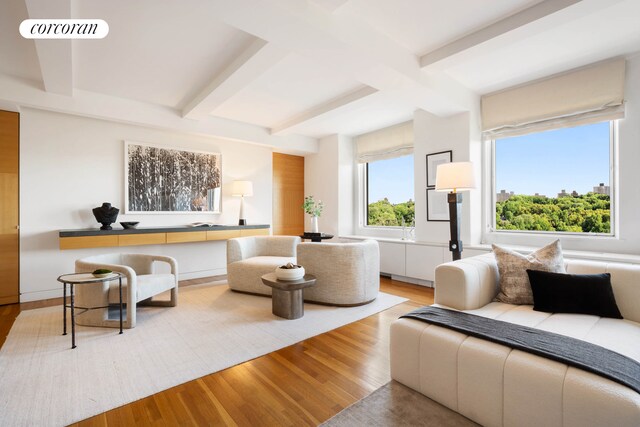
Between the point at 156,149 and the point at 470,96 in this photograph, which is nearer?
the point at 470,96

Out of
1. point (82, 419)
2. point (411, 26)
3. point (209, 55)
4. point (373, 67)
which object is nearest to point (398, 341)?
point (82, 419)

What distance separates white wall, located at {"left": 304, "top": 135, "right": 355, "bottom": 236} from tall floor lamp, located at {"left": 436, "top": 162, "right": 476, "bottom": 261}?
296 centimetres

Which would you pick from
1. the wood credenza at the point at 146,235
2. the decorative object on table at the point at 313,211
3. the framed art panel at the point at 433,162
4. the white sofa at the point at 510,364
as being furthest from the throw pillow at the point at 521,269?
the wood credenza at the point at 146,235

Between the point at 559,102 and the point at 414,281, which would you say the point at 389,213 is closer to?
the point at 414,281

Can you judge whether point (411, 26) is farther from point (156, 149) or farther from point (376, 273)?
point (156, 149)

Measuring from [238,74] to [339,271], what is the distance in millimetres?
2403

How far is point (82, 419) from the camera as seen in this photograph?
1.61m

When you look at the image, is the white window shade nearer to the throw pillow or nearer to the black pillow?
the throw pillow

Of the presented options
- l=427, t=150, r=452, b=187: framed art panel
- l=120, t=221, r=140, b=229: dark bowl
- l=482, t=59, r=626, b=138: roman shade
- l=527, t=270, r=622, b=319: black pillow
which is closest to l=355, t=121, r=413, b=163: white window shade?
l=427, t=150, r=452, b=187: framed art panel

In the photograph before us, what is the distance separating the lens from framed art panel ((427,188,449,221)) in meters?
4.34

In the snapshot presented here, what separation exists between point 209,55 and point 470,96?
3267 mm

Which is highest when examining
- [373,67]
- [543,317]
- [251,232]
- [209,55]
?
[209,55]

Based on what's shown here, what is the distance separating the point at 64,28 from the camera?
2361 millimetres

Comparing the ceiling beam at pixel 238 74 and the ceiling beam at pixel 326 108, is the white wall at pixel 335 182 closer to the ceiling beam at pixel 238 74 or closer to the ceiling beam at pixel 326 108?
the ceiling beam at pixel 326 108
